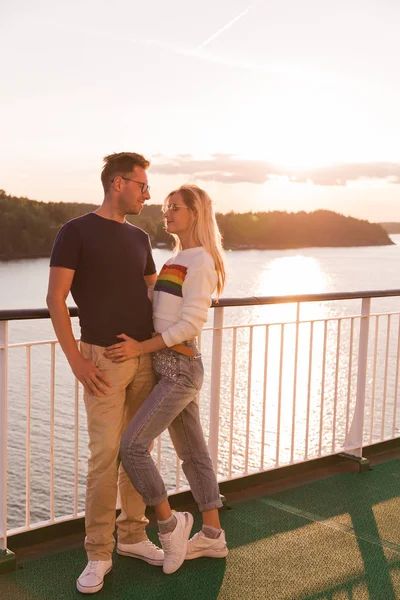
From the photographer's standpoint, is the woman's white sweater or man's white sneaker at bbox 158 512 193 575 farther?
man's white sneaker at bbox 158 512 193 575

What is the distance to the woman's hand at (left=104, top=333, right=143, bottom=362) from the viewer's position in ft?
8.88

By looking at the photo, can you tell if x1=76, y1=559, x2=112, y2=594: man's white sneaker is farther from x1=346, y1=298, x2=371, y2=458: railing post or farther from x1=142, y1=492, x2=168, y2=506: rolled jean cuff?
x1=346, y1=298, x2=371, y2=458: railing post

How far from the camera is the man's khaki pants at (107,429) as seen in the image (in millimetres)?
2775

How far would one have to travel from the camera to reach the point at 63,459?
74.7 ft

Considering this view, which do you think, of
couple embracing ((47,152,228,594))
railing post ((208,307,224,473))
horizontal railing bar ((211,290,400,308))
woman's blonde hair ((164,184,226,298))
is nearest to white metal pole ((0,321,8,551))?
couple embracing ((47,152,228,594))

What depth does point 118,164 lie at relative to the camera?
2730 millimetres

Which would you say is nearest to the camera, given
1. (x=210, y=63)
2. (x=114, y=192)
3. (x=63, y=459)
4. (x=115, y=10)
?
(x=114, y=192)

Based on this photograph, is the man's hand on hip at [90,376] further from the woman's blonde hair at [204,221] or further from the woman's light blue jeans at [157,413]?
the woman's blonde hair at [204,221]

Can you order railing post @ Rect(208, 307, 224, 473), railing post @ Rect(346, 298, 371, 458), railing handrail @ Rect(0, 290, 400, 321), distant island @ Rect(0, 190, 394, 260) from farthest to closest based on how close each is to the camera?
distant island @ Rect(0, 190, 394, 260) → railing post @ Rect(346, 298, 371, 458) → railing post @ Rect(208, 307, 224, 473) → railing handrail @ Rect(0, 290, 400, 321)

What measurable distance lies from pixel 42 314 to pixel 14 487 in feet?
71.3

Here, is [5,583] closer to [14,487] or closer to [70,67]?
[14,487]

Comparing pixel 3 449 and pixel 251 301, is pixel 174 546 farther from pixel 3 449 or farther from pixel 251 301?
pixel 251 301

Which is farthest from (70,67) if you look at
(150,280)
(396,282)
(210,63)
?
(150,280)

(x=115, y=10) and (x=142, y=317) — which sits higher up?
(x=115, y=10)
